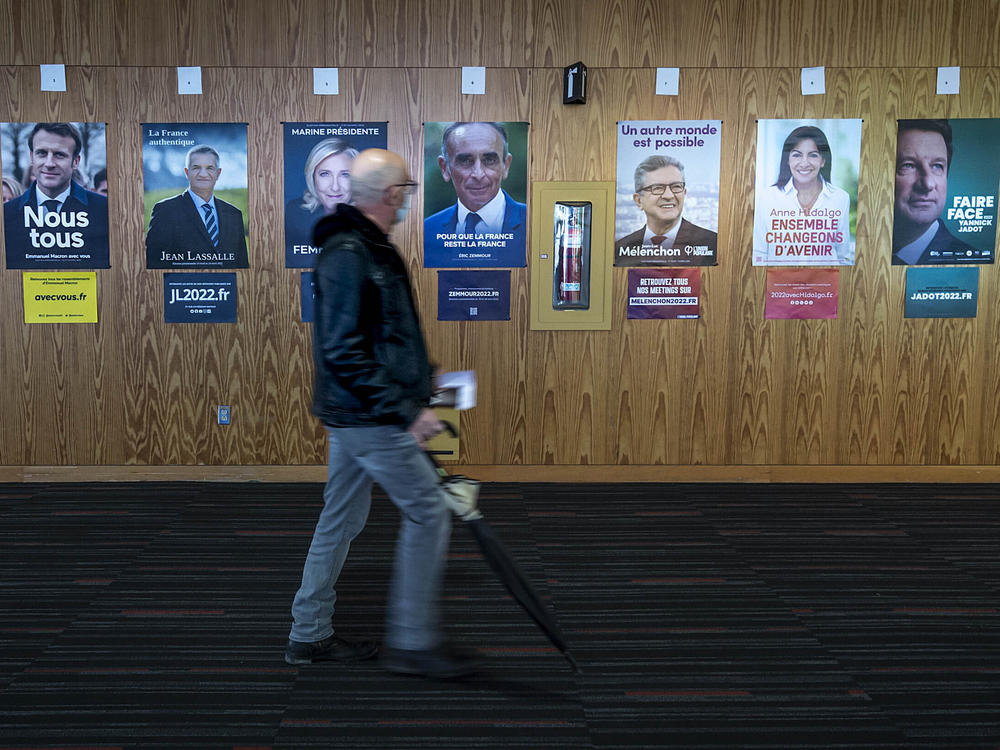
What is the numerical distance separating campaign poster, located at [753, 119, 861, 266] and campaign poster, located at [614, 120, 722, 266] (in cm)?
29

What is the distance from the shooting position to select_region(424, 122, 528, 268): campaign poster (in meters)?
4.98

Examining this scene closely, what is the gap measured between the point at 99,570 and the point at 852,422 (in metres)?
4.25

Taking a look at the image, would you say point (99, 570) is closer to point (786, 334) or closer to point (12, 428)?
point (12, 428)

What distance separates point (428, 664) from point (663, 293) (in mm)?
3070

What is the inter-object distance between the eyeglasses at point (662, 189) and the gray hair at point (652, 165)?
48 millimetres

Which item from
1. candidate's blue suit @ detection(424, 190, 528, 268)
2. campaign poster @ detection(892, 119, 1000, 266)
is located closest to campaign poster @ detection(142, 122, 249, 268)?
candidate's blue suit @ detection(424, 190, 528, 268)

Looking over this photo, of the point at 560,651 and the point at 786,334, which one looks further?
the point at 786,334

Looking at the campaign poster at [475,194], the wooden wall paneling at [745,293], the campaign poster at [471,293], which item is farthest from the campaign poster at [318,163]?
the wooden wall paneling at [745,293]

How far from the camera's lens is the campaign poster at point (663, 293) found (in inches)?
201

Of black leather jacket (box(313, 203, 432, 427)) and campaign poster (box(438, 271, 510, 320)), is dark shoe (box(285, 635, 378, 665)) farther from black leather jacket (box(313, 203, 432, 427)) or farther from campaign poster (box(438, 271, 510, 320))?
campaign poster (box(438, 271, 510, 320))

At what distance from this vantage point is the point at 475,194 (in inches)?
197

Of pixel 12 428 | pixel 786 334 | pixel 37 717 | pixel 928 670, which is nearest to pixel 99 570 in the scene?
pixel 37 717

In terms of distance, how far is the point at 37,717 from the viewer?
2461 mm

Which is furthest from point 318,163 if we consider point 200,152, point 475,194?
Result: point 475,194
